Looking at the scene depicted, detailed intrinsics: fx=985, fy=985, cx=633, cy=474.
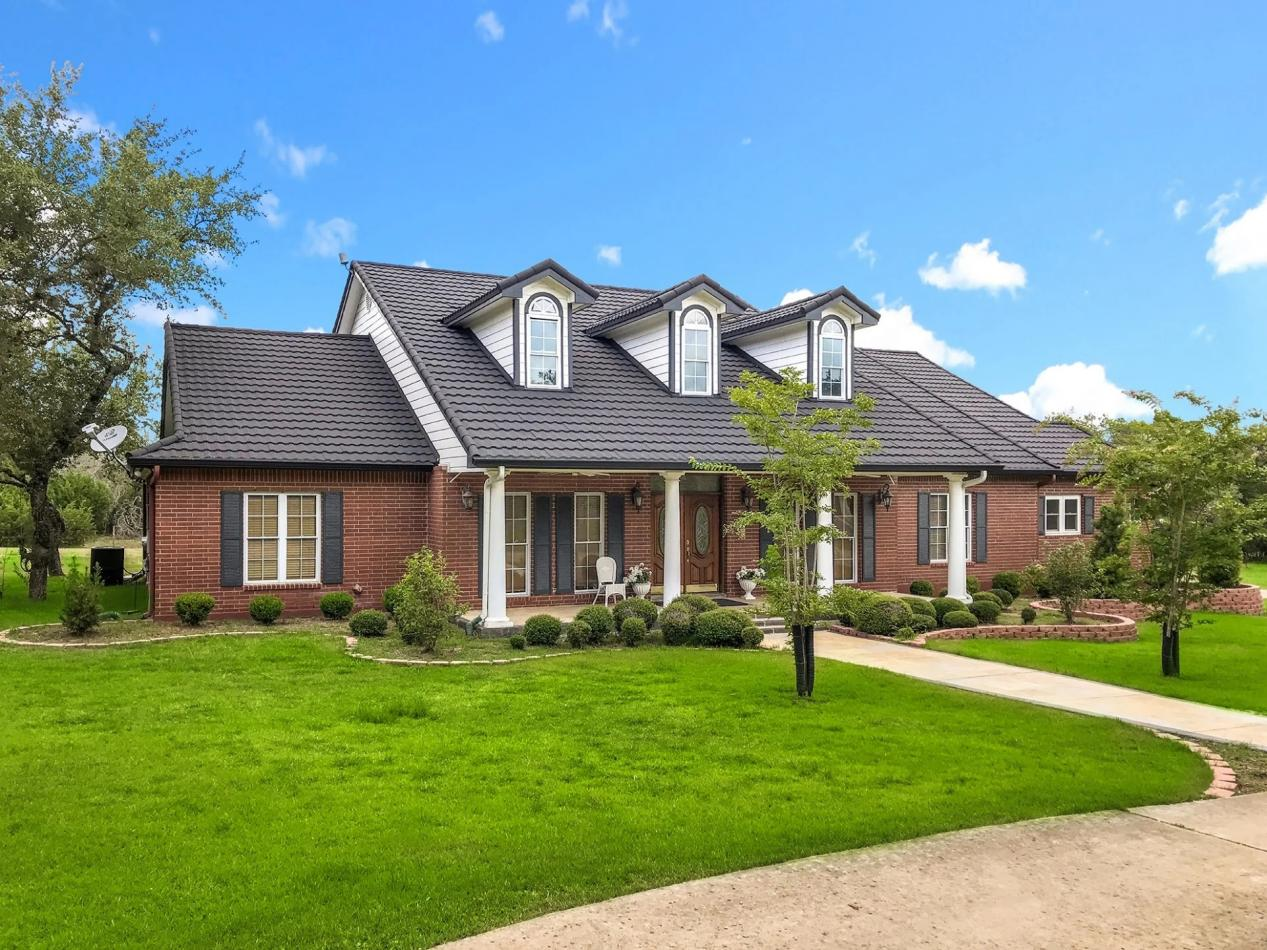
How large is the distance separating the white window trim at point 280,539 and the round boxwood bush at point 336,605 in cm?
→ 67

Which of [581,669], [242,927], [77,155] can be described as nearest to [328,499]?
[581,669]

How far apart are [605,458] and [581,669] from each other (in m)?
4.56

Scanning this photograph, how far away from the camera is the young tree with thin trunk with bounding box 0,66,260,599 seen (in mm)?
18234

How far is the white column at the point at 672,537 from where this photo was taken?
55.1ft

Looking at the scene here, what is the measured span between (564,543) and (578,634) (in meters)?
3.98

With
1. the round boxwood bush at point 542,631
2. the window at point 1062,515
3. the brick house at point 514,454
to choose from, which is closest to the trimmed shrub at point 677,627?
the round boxwood bush at point 542,631

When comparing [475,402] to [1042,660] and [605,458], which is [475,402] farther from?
[1042,660]

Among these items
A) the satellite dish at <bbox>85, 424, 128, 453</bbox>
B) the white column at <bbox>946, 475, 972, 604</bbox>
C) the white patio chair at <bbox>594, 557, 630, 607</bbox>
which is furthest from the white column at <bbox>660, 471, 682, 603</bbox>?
the satellite dish at <bbox>85, 424, 128, 453</bbox>

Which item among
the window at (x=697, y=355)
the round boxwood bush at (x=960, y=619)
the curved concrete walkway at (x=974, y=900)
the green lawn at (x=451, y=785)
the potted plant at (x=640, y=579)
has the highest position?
the window at (x=697, y=355)

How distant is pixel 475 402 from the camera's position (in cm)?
1703

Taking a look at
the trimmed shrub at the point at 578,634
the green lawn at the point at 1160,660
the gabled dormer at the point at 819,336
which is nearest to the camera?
the green lawn at the point at 1160,660

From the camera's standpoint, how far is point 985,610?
17125 mm

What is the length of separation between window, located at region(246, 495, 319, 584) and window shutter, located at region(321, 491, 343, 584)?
0.54 ft

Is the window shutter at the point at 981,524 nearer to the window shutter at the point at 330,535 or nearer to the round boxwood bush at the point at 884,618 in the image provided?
the round boxwood bush at the point at 884,618
